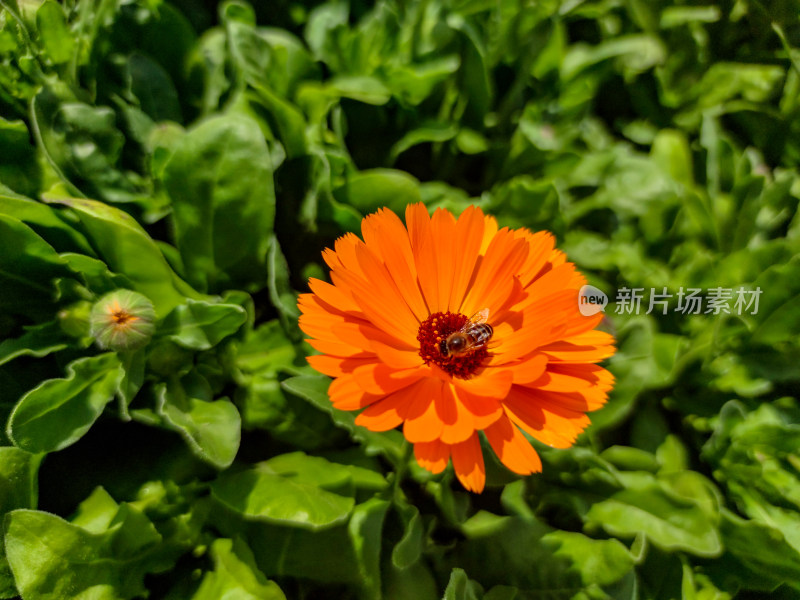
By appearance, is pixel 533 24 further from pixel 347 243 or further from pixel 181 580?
pixel 181 580

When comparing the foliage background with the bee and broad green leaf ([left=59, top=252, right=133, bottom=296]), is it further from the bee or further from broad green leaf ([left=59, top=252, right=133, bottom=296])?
the bee

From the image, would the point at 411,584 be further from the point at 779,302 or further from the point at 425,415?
the point at 779,302

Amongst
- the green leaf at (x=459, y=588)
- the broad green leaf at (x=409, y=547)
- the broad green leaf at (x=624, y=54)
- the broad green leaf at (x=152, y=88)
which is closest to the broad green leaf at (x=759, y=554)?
the green leaf at (x=459, y=588)

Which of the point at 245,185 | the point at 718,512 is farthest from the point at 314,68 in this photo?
the point at 718,512

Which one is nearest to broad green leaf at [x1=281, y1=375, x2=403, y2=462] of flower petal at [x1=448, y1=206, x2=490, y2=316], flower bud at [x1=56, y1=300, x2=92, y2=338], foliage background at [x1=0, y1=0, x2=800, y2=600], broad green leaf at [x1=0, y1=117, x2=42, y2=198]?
foliage background at [x1=0, y1=0, x2=800, y2=600]

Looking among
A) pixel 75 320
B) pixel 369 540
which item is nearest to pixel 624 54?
pixel 369 540

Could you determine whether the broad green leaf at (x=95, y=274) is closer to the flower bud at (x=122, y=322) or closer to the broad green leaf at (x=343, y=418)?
the flower bud at (x=122, y=322)
